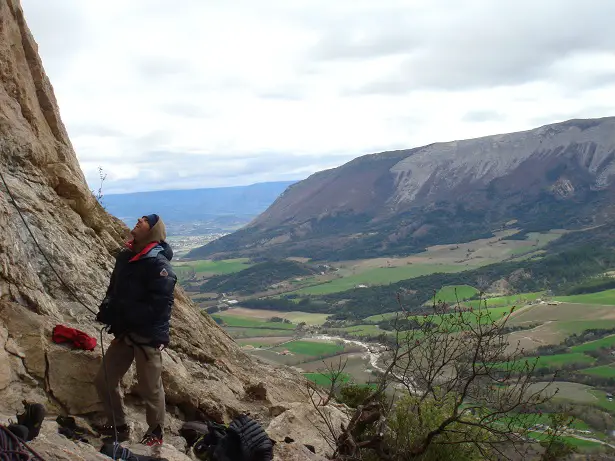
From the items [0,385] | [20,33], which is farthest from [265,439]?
[20,33]

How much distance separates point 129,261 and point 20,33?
727 centimetres

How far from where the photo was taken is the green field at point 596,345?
57.3 meters

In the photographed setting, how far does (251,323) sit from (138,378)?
7947 cm

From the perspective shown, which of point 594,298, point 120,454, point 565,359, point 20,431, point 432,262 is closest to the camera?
point 20,431

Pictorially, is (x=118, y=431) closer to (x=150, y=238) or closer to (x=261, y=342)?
(x=150, y=238)

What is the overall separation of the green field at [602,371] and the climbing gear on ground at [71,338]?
166 feet

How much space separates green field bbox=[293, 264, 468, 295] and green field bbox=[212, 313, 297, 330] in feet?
82.0

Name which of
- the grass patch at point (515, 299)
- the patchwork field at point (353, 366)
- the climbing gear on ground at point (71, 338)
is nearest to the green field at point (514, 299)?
the grass patch at point (515, 299)

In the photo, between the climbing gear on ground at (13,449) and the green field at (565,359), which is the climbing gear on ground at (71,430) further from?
the green field at (565,359)

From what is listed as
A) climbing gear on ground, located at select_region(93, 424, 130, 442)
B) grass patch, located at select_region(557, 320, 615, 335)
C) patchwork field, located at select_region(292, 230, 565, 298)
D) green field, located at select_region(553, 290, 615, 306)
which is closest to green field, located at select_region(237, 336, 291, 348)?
grass patch, located at select_region(557, 320, 615, 335)

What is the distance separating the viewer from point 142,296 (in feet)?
19.9

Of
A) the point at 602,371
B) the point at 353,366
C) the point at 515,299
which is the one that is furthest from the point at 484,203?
the point at 353,366

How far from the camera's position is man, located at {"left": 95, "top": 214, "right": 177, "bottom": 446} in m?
6.02

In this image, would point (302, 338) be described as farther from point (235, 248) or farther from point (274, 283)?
point (235, 248)
